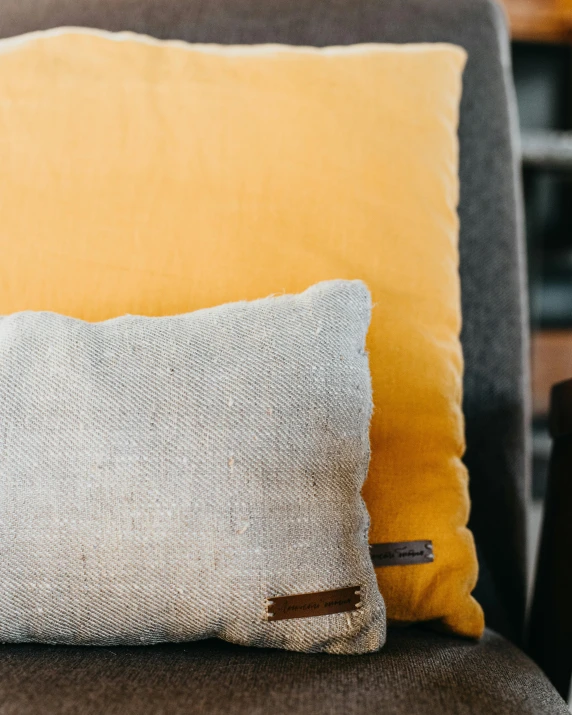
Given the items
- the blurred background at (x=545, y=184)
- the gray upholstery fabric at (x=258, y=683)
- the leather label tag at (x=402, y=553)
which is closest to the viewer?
the gray upholstery fabric at (x=258, y=683)

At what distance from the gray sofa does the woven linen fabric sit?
1.0 inches

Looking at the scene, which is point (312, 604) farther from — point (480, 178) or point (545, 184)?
point (545, 184)

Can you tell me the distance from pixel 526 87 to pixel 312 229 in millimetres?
1803

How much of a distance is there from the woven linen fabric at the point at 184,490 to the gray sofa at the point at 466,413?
26mm

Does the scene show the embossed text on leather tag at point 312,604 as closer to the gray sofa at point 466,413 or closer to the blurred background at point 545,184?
the gray sofa at point 466,413

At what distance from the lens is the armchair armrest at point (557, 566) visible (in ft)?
1.93

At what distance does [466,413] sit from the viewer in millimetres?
716

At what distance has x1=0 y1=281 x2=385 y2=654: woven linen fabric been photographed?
0.43 meters

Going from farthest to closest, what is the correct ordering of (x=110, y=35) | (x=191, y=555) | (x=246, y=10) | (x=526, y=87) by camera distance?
(x=526, y=87), (x=246, y=10), (x=110, y=35), (x=191, y=555)

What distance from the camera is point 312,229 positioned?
1.98ft

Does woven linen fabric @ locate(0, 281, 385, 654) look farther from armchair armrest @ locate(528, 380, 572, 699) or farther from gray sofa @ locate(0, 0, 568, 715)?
armchair armrest @ locate(528, 380, 572, 699)

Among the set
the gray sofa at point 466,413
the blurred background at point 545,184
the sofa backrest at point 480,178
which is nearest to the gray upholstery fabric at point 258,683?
the gray sofa at point 466,413

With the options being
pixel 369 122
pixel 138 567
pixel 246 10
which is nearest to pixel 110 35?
pixel 246 10

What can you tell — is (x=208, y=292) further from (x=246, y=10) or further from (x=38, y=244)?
(x=246, y=10)
